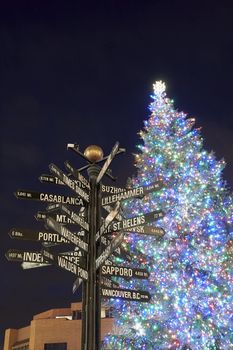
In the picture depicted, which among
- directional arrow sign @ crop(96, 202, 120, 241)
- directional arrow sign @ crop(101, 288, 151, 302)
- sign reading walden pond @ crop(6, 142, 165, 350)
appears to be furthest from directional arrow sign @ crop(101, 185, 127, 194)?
directional arrow sign @ crop(101, 288, 151, 302)

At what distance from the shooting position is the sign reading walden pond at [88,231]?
20.3 feet

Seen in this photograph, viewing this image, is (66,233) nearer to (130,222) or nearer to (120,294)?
(130,222)

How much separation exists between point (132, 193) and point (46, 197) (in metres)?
1.36

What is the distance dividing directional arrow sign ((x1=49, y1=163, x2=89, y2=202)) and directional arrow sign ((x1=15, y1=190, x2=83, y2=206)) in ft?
0.97

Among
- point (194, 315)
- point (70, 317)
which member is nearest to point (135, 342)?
point (194, 315)

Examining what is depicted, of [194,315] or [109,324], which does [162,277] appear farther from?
[109,324]

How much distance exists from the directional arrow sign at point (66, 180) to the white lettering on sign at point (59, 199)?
28 centimetres

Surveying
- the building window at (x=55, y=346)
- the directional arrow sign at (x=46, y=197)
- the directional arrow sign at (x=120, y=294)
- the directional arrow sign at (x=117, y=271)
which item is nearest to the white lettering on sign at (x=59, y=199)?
the directional arrow sign at (x=46, y=197)

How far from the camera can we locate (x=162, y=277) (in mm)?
14867

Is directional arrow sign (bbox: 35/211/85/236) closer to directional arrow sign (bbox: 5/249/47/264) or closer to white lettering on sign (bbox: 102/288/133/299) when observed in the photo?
directional arrow sign (bbox: 5/249/47/264)

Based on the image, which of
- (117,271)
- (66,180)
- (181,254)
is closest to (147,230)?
(117,271)

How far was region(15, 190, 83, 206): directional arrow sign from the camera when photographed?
6957 millimetres

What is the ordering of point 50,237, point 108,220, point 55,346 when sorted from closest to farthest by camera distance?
point 108,220 < point 50,237 < point 55,346

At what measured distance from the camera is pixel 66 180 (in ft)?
22.4
